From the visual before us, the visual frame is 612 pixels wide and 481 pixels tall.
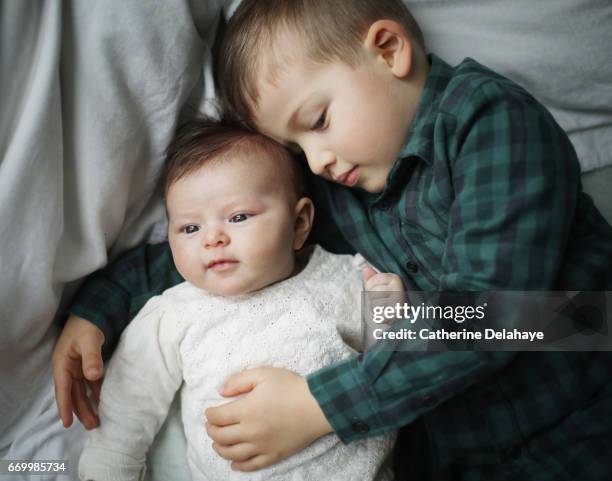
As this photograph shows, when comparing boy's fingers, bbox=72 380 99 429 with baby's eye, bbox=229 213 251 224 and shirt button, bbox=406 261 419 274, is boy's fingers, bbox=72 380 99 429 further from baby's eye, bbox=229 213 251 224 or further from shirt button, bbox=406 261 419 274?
shirt button, bbox=406 261 419 274

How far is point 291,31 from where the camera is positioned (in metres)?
0.88

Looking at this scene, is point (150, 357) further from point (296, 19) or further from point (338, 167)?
point (296, 19)

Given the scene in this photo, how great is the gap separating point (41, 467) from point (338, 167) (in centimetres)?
66

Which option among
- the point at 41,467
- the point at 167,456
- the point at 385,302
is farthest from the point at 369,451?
the point at 41,467

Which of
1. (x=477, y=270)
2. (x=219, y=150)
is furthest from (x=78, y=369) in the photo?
(x=477, y=270)

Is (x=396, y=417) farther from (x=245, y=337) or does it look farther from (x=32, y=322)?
(x=32, y=322)

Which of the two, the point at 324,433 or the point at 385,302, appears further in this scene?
the point at 385,302

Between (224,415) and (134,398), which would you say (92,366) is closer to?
(134,398)

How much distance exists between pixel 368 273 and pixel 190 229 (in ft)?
1.01

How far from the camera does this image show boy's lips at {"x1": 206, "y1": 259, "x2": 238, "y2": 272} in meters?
0.87

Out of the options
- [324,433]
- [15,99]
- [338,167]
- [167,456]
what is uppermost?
[15,99]

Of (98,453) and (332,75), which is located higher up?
(332,75)

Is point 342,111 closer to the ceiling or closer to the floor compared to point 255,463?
closer to the ceiling

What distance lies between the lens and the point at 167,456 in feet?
3.08
